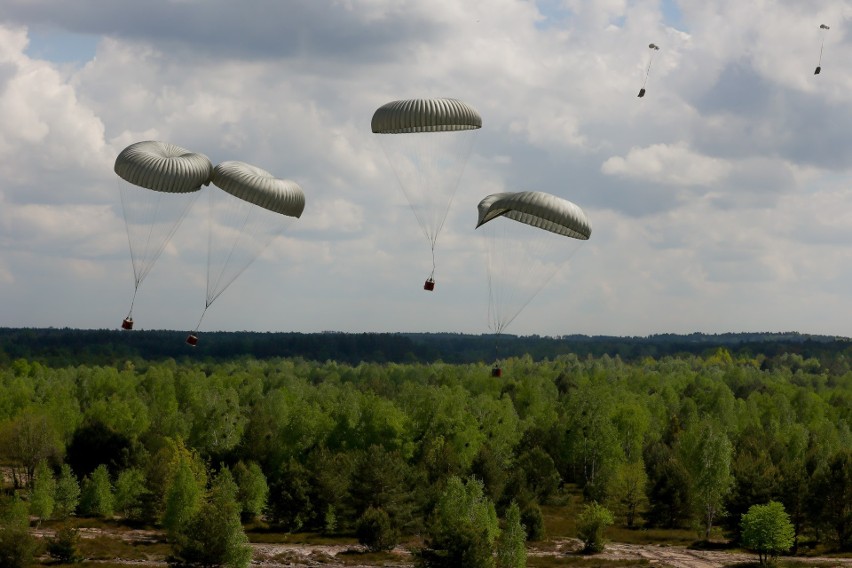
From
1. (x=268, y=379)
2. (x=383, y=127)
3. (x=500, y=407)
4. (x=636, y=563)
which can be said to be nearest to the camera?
(x=383, y=127)

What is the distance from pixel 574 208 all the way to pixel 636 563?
26488mm

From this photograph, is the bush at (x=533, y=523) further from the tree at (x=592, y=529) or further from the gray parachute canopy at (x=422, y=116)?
the gray parachute canopy at (x=422, y=116)

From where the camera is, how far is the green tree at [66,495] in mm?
83938

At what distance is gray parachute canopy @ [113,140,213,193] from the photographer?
63406 mm

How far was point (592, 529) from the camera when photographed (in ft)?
254

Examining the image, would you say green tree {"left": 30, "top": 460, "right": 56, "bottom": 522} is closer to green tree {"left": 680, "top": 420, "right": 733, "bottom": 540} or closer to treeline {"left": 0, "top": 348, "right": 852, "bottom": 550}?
treeline {"left": 0, "top": 348, "right": 852, "bottom": 550}

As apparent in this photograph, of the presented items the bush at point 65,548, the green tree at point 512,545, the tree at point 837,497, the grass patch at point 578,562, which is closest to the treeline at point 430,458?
the tree at point 837,497

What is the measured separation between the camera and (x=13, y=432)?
94.1 m

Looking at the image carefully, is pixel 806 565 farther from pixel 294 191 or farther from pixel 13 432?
pixel 13 432

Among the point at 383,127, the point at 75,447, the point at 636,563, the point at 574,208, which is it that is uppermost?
the point at 383,127

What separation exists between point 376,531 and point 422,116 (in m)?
31.1

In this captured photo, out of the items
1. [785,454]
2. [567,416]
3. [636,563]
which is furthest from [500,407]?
[636,563]

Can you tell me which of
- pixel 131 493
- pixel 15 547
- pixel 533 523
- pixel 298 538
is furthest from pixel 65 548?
pixel 533 523

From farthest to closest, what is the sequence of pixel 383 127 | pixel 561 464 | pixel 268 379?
pixel 268 379 < pixel 561 464 < pixel 383 127
